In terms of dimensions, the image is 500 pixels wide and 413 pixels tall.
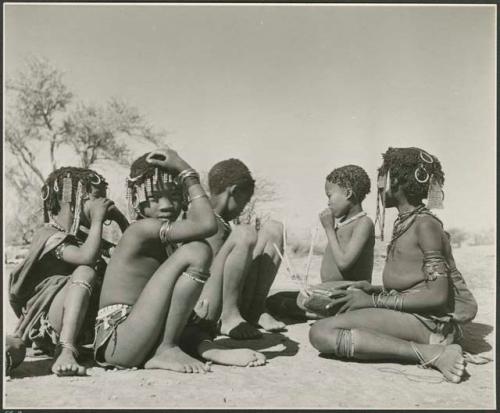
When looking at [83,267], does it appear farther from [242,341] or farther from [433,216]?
[433,216]

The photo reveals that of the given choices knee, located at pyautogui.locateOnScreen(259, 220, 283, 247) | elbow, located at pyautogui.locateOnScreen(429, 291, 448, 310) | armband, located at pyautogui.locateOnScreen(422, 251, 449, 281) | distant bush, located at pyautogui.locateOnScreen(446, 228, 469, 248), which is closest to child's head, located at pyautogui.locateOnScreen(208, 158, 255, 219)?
knee, located at pyautogui.locateOnScreen(259, 220, 283, 247)

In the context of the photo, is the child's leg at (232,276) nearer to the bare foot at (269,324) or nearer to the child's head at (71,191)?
the bare foot at (269,324)

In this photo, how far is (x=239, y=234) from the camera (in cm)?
495

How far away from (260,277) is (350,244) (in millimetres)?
924

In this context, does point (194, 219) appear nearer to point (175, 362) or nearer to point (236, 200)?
point (175, 362)

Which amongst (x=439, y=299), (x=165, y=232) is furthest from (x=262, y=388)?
(x=439, y=299)

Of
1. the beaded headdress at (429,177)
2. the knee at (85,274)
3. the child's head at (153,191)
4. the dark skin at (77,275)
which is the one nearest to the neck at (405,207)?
the beaded headdress at (429,177)

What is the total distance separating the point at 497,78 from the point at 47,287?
3.54m

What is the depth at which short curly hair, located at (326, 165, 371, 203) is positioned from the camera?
516cm

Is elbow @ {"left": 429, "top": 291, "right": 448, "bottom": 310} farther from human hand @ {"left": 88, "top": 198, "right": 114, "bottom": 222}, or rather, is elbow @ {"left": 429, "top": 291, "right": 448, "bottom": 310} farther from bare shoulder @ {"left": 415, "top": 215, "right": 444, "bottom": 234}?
human hand @ {"left": 88, "top": 198, "right": 114, "bottom": 222}

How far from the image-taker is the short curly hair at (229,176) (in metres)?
5.01

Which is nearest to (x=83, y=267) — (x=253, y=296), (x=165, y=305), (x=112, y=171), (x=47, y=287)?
(x=47, y=287)

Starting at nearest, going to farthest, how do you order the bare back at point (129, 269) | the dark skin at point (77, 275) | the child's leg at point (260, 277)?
the dark skin at point (77, 275)
the bare back at point (129, 269)
the child's leg at point (260, 277)

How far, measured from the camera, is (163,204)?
397 cm
